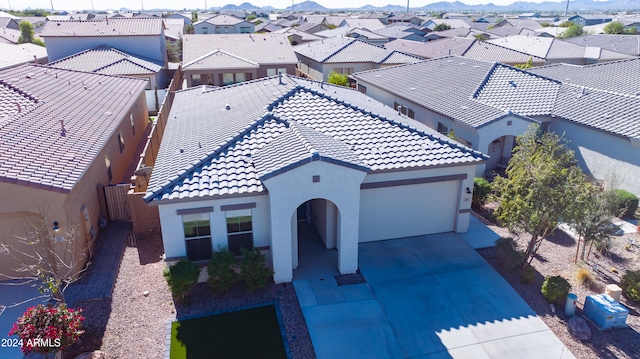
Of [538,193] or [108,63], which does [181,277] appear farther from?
[108,63]

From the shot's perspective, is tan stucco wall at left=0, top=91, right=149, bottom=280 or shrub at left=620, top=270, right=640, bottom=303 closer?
tan stucco wall at left=0, top=91, right=149, bottom=280

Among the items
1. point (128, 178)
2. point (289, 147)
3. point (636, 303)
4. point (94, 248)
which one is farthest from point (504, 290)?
point (128, 178)

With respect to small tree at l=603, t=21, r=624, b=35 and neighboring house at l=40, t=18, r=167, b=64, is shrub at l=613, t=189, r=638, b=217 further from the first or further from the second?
small tree at l=603, t=21, r=624, b=35

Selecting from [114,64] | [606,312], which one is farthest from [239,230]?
[114,64]

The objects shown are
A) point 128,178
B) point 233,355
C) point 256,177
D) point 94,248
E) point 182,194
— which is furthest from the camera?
point 128,178

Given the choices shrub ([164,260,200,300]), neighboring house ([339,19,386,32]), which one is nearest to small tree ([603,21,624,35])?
neighboring house ([339,19,386,32])

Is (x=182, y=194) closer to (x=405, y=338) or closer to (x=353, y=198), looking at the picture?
(x=353, y=198)

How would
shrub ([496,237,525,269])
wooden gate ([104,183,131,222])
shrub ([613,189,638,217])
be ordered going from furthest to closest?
shrub ([613,189,638,217]), wooden gate ([104,183,131,222]), shrub ([496,237,525,269])
